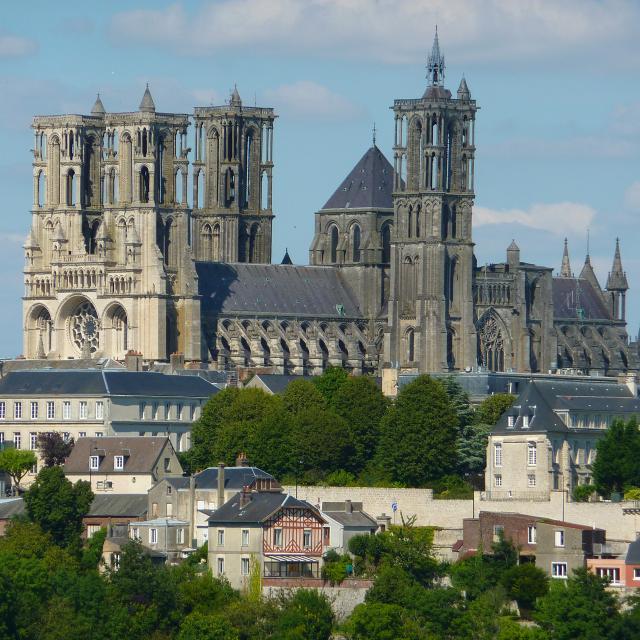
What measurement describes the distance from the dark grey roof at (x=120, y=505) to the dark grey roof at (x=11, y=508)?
2.43m

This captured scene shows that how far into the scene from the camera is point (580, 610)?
11112 cm

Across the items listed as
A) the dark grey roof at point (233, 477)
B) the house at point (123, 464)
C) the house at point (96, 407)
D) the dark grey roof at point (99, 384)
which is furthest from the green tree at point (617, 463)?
the dark grey roof at point (99, 384)

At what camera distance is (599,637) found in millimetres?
110562

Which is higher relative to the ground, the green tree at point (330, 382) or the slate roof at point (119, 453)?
the green tree at point (330, 382)

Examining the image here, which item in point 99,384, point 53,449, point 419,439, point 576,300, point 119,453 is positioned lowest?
point 119,453

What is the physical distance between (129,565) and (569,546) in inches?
522

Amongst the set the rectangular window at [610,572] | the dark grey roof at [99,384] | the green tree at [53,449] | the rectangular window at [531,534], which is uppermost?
the dark grey roof at [99,384]

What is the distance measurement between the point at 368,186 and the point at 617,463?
5096 centimetres

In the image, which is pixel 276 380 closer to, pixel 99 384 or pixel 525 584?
pixel 99 384

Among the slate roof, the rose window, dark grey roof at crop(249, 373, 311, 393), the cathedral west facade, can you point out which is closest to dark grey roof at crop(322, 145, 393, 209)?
the cathedral west facade

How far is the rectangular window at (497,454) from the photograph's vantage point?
130m

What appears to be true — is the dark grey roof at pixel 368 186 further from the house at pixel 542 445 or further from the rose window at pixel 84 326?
the house at pixel 542 445

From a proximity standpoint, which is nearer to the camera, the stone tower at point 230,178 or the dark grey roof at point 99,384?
the dark grey roof at point 99,384

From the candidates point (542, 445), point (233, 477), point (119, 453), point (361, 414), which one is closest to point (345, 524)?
point (233, 477)
